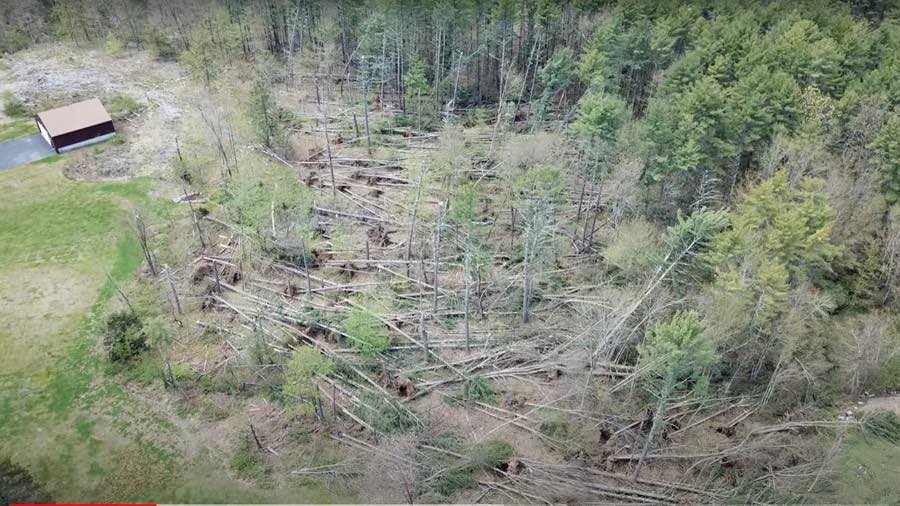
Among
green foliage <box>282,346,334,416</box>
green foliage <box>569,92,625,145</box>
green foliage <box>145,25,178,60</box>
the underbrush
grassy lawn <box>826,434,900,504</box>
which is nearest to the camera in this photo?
the underbrush

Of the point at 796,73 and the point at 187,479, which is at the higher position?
the point at 796,73

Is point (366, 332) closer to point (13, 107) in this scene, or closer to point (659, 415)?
point (659, 415)

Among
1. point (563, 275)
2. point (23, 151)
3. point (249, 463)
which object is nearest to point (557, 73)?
point (563, 275)

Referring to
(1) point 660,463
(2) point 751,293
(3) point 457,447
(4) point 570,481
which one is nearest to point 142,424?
(3) point 457,447

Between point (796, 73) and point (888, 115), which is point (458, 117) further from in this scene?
point (888, 115)

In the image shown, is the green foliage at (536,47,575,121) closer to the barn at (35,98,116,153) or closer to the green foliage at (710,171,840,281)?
the green foliage at (710,171,840,281)

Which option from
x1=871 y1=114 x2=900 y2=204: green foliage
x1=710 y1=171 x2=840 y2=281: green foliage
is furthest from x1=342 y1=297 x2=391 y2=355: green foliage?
x1=871 y1=114 x2=900 y2=204: green foliage

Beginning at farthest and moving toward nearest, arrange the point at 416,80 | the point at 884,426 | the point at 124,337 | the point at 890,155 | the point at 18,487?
the point at 416,80 → the point at 890,155 → the point at 124,337 → the point at 884,426 → the point at 18,487
